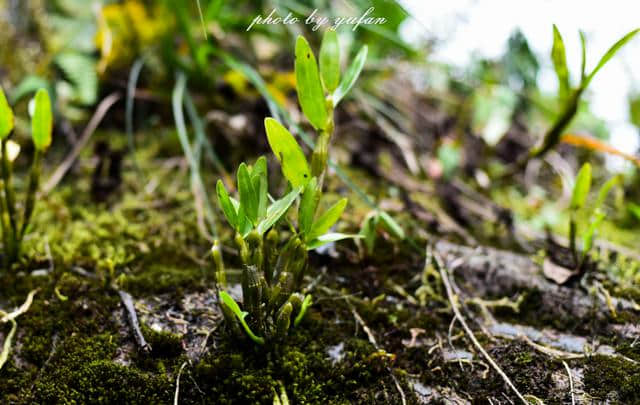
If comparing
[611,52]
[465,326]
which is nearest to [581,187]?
[611,52]

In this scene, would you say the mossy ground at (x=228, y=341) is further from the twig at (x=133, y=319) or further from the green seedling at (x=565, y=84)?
the green seedling at (x=565, y=84)

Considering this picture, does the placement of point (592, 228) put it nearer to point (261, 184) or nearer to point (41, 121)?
point (261, 184)

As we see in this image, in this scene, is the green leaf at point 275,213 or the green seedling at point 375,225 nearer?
the green leaf at point 275,213

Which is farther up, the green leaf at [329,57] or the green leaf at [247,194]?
the green leaf at [329,57]

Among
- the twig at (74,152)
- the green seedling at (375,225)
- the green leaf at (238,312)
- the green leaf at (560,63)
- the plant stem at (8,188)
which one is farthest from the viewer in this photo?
the twig at (74,152)

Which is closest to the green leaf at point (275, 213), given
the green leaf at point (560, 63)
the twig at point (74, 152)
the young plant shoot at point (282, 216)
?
the young plant shoot at point (282, 216)

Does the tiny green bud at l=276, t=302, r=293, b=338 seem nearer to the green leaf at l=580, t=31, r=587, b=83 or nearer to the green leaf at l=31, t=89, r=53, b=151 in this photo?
the green leaf at l=31, t=89, r=53, b=151

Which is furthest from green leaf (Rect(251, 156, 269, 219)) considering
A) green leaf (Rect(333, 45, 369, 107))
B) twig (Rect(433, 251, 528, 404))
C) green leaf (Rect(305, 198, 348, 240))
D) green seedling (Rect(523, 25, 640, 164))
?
green seedling (Rect(523, 25, 640, 164))
